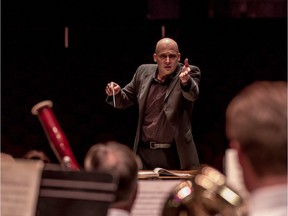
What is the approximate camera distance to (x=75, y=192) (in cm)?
125

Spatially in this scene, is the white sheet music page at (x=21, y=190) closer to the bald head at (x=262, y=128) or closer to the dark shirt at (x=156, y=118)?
the bald head at (x=262, y=128)

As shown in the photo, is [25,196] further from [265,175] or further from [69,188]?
[265,175]

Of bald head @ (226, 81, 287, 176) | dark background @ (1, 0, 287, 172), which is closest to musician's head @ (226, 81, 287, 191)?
bald head @ (226, 81, 287, 176)

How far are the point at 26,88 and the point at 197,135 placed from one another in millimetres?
1452

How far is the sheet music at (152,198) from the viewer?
1.42 metres

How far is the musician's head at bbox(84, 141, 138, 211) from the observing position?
1.20 meters

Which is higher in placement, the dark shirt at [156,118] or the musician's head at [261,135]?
the dark shirt at [156,118]

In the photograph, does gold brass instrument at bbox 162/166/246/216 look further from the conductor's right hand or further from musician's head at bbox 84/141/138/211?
the conductor's right hand

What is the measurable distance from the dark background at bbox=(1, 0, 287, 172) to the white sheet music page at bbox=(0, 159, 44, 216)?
141 inches

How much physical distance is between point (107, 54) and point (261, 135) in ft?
15.1

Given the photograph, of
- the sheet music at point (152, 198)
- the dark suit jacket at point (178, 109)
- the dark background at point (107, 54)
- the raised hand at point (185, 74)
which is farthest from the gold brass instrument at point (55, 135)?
the dark background at point (107, 54)

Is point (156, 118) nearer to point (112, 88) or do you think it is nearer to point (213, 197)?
point (112, 88)

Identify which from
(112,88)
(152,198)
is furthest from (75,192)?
(112,88)

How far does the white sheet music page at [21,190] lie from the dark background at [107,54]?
3.58 m
